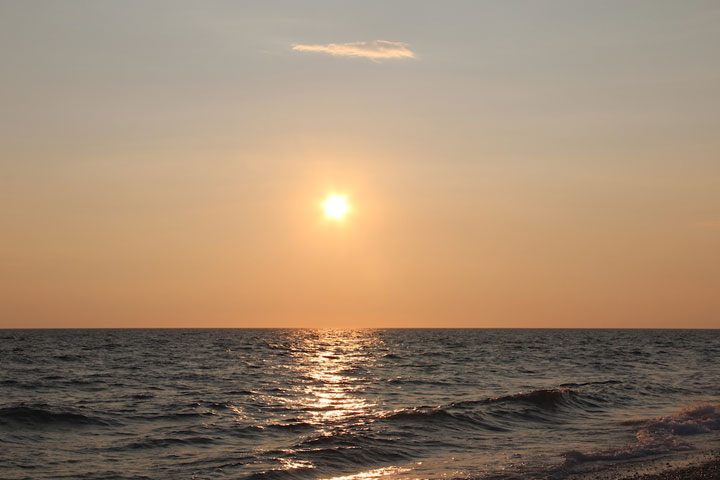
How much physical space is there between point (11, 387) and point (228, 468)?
2431cm

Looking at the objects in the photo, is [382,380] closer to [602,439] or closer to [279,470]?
[602,439]

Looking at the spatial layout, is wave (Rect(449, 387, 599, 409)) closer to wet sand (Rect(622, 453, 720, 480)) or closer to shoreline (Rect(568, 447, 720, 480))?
shoreline (Rect(568, 447, 720, 480))

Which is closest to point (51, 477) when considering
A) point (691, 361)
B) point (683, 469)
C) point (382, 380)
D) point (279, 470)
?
point (279, 470)

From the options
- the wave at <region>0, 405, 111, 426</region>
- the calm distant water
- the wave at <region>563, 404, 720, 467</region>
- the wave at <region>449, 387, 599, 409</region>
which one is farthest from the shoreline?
the wave at <region>0, 405, 111, 426</region>

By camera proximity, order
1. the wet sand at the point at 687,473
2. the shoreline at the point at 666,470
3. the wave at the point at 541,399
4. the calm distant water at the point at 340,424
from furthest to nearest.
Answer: the wave at the point at 541,399 < the calm distant water at the point at 340,424 < the shoreline at the point at 666,470 < the wet sand at the point at 687,473

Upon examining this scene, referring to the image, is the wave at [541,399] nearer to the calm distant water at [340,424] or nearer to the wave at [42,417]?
the calm distant water at [340,424]

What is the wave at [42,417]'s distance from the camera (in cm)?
2398

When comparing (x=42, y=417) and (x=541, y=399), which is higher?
(x=541, y=399)

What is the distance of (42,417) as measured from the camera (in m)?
24.7

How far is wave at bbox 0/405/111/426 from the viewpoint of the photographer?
2398cm

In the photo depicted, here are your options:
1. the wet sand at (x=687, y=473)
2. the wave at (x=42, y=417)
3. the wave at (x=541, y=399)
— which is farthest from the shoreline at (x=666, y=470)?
the wave at (x=42, y=417)

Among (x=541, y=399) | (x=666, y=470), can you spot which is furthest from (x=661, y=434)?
(x=541, y=399)

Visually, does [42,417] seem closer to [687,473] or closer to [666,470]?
[666,470]

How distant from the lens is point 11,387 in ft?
118
